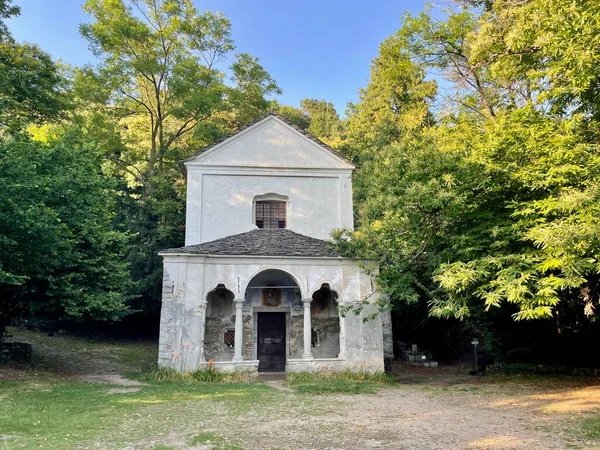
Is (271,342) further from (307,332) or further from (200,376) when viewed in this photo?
(200,376)

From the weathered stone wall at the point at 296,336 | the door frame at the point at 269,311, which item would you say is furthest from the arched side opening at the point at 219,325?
the weathered stone wall at the point at 296,336

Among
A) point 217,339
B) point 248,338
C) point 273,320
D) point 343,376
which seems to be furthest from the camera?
point 273,320

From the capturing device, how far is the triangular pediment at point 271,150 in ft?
61.2

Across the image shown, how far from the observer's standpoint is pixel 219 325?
17.0 meters

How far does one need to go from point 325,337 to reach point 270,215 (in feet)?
18.2

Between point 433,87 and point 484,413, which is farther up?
point 433,87

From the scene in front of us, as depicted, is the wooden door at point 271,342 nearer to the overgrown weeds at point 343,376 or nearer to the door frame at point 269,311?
the door frame at point 269,311

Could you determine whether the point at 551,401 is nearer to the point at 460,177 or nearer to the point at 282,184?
the point at 460,177

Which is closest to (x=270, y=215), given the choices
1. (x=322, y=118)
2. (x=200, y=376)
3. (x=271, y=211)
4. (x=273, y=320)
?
(x=271, y=211)

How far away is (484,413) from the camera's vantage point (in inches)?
400

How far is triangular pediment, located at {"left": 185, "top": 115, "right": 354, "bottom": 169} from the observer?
1866cm

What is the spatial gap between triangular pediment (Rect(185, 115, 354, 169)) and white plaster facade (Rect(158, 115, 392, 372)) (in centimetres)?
4

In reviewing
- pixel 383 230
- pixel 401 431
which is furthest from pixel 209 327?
pixel 401 431

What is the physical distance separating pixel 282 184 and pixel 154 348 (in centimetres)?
1251
